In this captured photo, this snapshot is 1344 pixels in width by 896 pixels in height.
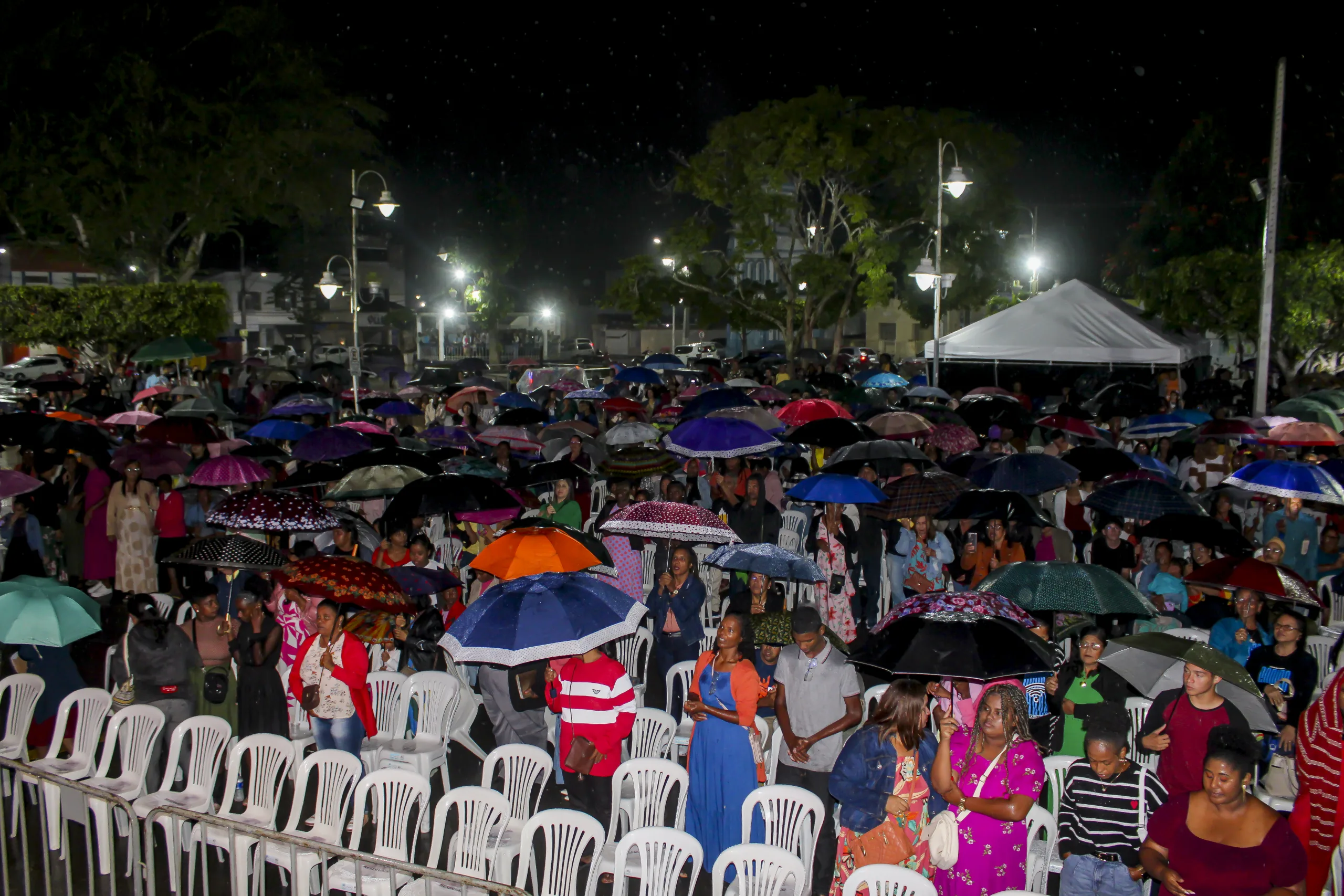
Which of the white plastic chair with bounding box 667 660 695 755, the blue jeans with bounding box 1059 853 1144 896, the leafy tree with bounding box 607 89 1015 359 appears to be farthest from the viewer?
the leafy tree with bounding box 607 89 1015 359

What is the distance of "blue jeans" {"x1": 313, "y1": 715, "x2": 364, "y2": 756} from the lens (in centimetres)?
700

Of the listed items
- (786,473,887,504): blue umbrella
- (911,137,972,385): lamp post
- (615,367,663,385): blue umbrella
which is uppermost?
(911,137,972,385): lamp post

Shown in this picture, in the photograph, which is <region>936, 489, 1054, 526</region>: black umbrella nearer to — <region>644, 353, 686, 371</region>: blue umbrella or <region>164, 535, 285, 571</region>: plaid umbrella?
<region>164, 535, 285, 571</region>: plaid umbrella

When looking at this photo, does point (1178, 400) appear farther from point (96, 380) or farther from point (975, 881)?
point (96, 380)

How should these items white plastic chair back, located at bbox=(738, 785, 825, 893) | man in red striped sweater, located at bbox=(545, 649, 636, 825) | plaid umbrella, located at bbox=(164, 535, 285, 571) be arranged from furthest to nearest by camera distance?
1. plaid umbrella, located at bbox=(164, 535, 285, 571)
2. man in red striped sweater, located at bbox=(545, 649, 636, 825)
3. white plastic chair back, located at bbox=(738, 785, 825, 893)

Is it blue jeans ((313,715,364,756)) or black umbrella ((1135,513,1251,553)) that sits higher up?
black umbrella ((1135,513,1251,553))

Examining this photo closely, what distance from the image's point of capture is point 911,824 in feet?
16.5

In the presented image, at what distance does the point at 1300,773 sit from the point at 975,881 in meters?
1.74

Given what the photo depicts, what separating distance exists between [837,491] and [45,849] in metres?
6.35

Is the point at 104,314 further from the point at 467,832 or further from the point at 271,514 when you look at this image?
the point at 467,832

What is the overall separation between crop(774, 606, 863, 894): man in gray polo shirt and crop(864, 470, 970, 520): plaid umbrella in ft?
12.5

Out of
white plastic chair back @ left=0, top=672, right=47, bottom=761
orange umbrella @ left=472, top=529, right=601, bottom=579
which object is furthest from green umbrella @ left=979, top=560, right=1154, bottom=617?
white plastic chair back @ left=0, top=672, right=47, bottom=761

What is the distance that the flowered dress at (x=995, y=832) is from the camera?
16.1 feet

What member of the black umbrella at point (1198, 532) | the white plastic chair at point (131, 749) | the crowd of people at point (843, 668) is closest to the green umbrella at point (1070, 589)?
the crowd of people at point (843, 668)
